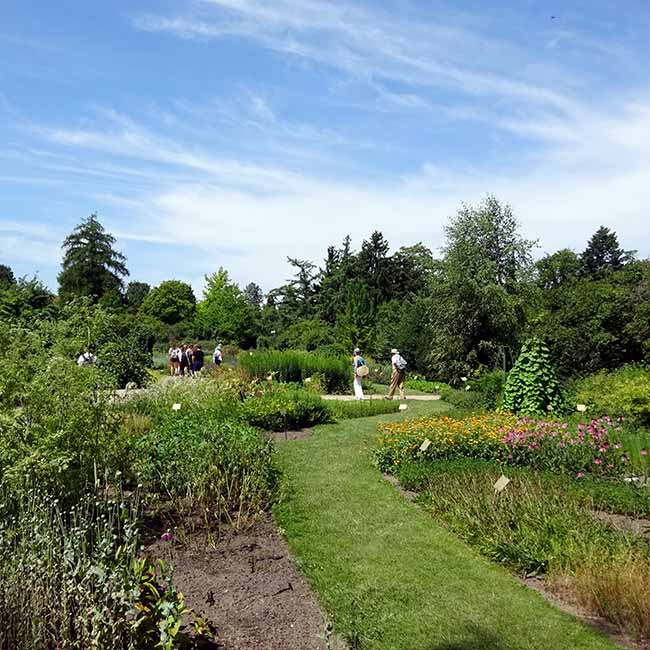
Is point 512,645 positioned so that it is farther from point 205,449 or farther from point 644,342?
point 644,342

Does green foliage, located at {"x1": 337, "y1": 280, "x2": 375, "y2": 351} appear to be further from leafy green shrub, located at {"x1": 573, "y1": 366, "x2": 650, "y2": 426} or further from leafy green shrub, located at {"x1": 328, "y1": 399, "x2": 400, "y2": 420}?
leafy green shrub, located at {"x1": 573, "y1": 366, "x2": 650, "y2": 426}

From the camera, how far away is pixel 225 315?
46.7 metres

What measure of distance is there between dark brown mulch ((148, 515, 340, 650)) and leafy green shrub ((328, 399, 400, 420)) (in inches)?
313

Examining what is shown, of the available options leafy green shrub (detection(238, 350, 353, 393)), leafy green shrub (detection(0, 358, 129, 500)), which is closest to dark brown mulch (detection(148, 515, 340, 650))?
leafy green shrub (detection(0, 358, 129, 500))

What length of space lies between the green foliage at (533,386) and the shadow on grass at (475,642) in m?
7.63

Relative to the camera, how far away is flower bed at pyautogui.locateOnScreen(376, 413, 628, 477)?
7746mm

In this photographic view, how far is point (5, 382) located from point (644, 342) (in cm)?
1813

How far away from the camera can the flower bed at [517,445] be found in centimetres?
775

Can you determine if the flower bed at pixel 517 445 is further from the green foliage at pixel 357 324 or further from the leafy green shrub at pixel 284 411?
the green foliage at pixel 357 324

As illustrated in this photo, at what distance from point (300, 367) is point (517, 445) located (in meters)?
10.9

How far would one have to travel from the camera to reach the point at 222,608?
4027 millimetres

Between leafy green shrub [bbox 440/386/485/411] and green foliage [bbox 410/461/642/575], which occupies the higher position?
leafy green shrub [bbox 440/386/485/411]

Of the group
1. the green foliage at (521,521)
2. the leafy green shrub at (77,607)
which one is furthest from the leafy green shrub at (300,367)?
the leafy green shrub at (77,607)

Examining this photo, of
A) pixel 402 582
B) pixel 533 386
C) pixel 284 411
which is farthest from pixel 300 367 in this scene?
pixel 402 582
